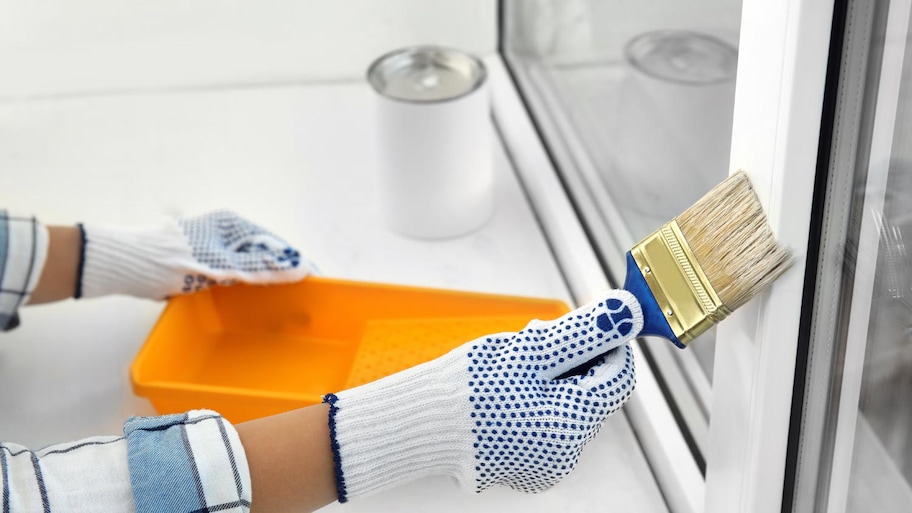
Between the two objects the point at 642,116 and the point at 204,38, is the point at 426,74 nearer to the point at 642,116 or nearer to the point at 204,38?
the point at 642,116

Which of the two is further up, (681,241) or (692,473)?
(681,241)

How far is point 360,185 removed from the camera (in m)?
1.08

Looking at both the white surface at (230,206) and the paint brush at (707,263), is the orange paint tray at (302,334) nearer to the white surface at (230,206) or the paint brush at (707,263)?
the white surface at (230,206)

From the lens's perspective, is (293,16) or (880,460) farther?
(293,16)

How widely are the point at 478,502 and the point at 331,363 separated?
0.22 metres

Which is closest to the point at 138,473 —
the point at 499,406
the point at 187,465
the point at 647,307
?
the point at 187,465

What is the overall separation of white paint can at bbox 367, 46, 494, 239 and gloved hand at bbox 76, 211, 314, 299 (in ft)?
0.54

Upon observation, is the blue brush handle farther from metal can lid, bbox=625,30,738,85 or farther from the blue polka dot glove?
metal can lid, bbox=625,30,738,85

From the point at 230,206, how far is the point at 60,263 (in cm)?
25

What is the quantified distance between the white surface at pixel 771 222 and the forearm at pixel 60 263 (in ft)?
1.80

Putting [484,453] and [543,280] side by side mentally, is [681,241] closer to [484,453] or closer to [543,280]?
[484,453]

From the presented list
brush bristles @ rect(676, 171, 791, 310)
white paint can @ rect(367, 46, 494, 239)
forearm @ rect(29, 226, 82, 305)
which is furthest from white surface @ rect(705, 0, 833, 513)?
forearm @ rect(29, 226, 82, 305)

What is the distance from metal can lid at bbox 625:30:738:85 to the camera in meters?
0.67

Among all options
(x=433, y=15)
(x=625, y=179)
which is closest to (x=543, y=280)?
(x=625, y=179)
